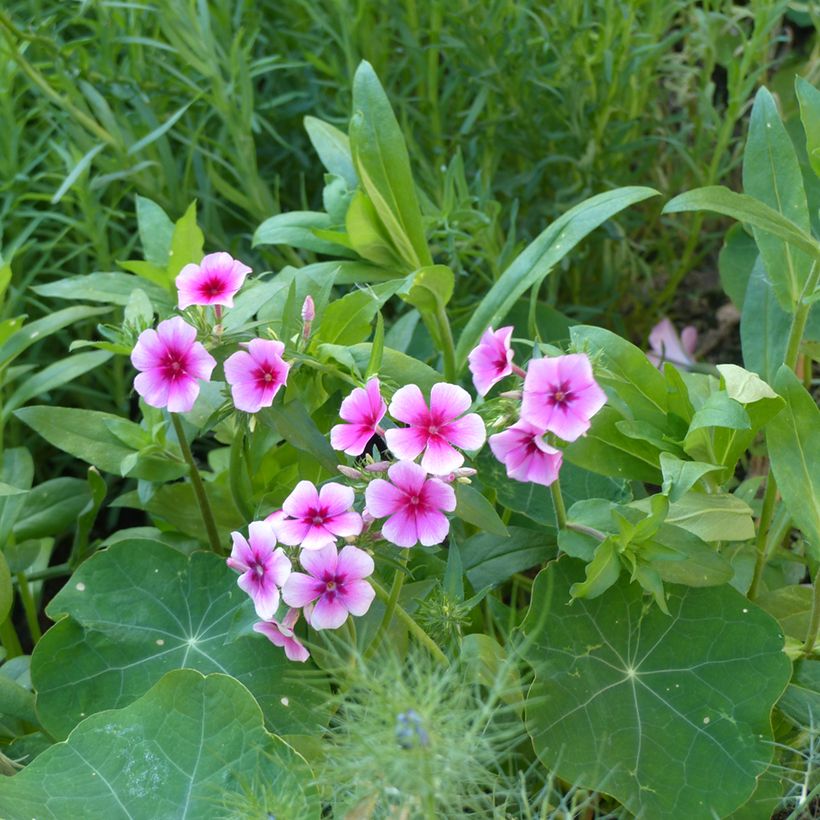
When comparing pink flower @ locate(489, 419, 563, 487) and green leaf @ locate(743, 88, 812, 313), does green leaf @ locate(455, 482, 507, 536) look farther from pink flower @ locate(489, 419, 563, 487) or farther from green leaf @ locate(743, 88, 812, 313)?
green leaf @ locate(743, 88, 812, 313)

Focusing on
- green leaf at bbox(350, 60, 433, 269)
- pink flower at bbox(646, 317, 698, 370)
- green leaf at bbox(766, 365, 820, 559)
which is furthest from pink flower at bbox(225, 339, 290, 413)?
pink flower at bbox(646, 317, 698, 370)

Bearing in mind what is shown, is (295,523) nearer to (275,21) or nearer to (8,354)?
(8,354)

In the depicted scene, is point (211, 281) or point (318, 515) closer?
point (318, 515)

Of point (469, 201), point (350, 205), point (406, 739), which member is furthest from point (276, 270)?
point (406, 739)

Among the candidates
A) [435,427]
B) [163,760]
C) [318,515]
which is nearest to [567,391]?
[435,427]

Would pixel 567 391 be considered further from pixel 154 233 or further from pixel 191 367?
pixel 154 233

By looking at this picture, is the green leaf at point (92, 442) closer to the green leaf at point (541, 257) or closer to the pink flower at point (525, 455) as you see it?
A: the green leaf at point (541, 257)

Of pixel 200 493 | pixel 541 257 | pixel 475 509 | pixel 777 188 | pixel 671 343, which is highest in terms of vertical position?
pixel 777 188
